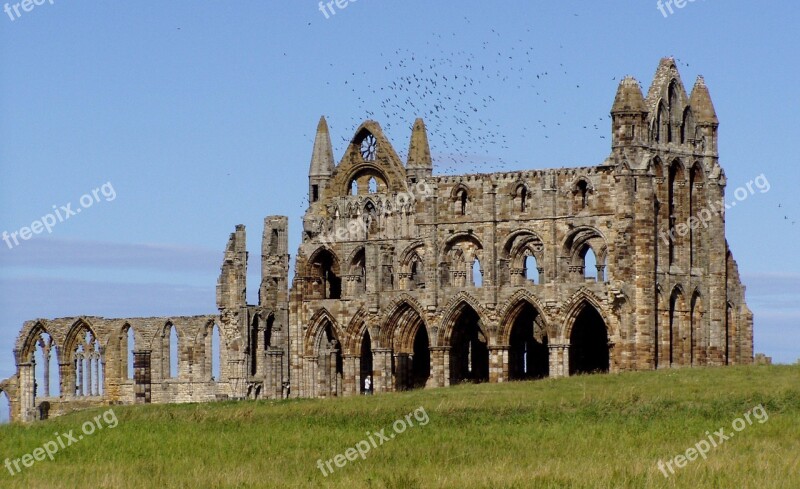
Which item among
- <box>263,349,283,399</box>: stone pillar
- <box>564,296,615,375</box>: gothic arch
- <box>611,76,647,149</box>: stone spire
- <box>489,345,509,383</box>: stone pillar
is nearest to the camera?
<box>611,76,647,149</box>: stone spire

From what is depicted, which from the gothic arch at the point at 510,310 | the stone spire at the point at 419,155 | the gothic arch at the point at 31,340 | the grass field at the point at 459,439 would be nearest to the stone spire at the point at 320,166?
the stone spire at the point at 419,155

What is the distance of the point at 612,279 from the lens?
75.2m

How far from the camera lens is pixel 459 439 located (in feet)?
160

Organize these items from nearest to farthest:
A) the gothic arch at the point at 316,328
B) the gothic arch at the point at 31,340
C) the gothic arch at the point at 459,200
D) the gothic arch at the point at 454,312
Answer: the gothic arch at the point at 454,312 < the gothic arch at the point at 459,200 < the gothic arch at the point at 316,328 < the gothic arch at the point at 31,340

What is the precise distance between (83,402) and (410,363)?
15984mm

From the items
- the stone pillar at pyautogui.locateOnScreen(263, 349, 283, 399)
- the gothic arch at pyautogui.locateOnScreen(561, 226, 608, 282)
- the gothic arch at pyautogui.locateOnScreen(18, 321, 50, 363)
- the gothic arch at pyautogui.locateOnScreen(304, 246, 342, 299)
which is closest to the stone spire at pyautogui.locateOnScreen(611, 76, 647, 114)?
the gothic arch at pyautogui.locateOnScreen(561, 226, 608, 282)

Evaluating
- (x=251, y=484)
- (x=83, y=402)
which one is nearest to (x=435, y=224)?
(x=83, y=402)

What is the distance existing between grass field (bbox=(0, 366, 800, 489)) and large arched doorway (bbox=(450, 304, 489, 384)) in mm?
15327

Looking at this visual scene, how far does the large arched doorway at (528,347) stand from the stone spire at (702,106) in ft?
32.4

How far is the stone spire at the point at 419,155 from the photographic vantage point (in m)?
83.8

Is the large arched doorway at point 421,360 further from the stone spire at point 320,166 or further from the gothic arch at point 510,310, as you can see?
the stone spire at point 320,166

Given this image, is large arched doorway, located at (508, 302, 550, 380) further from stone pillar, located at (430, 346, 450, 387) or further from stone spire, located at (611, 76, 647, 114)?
stone spire, located at (611, 76, 647, 114)

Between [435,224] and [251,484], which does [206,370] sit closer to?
[435,224]

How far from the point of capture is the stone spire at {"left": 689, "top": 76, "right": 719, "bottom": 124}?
79.4m
